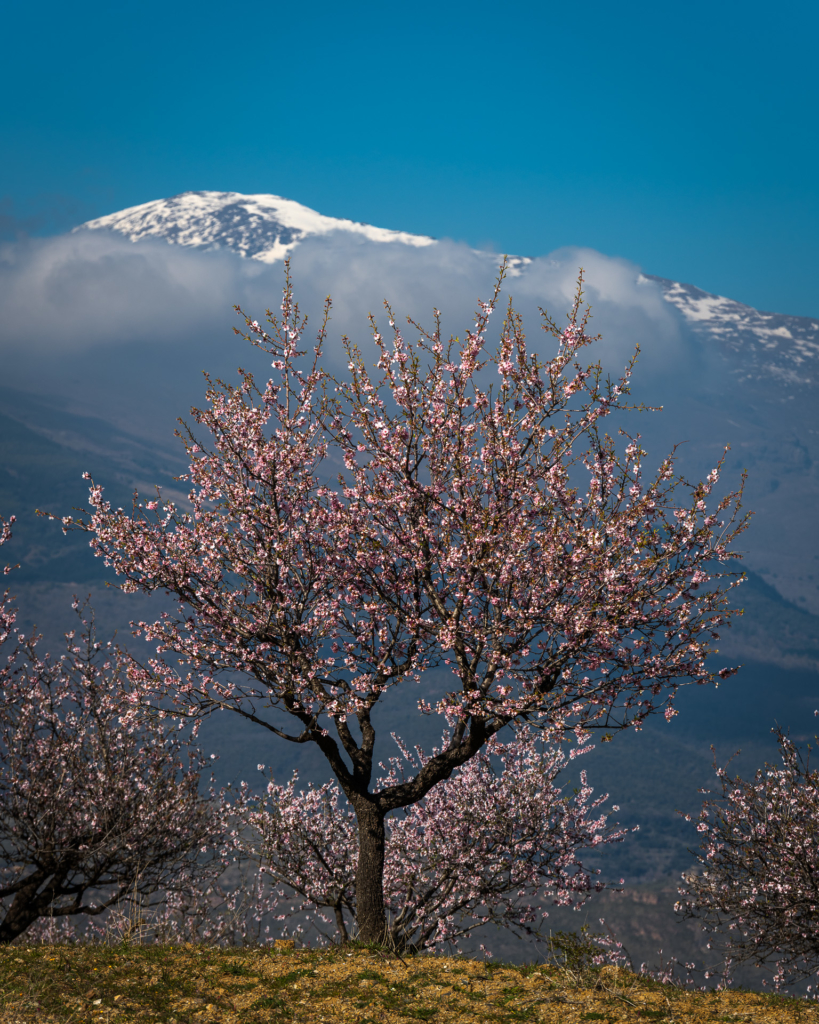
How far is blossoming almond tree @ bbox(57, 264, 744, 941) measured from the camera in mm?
13336

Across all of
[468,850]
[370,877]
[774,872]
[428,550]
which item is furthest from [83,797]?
[774,872]

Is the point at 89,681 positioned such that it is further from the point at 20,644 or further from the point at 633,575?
the point at 633,575

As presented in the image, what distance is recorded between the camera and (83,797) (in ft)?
72.6

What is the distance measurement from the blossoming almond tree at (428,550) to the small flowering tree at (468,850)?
9083mm

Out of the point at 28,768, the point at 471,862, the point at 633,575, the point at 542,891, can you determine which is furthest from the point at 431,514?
the point at 542,891

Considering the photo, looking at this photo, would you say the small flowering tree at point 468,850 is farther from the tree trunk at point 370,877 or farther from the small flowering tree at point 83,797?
the tree trunk at point 370,877

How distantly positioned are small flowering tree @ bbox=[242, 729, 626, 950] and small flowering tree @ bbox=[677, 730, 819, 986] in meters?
3.65

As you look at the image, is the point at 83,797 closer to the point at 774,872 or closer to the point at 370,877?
the point at 370,877

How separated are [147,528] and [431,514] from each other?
5.00m

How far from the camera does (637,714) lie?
1402 centimetres

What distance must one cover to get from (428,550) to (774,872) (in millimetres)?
14596

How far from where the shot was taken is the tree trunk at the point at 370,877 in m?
15.1

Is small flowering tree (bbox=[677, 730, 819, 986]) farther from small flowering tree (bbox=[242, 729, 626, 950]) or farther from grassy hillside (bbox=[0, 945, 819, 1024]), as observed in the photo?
grassy hillside (bbox=[0, 945, 819, 1024])

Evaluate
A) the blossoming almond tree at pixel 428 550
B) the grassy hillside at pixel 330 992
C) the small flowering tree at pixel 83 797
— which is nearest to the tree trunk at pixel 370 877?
the blossoming almond tree at pixel 428 550
